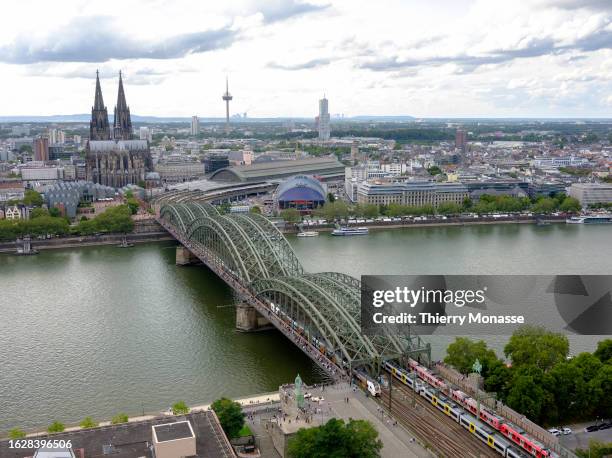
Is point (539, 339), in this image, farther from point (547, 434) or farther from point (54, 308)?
point (54, 308)

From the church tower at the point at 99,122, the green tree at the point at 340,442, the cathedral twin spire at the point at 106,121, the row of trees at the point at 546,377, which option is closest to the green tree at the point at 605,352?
the row of trees at the point at 546,377

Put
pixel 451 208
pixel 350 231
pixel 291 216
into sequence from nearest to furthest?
pixel 350 231
pixel 291 216
pixel 451 208

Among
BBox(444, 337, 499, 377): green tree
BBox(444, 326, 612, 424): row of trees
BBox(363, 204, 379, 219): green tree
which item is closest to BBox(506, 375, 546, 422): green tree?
BBox(444, 326, 612, 424): row of trees

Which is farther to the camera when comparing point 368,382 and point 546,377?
point 368,382

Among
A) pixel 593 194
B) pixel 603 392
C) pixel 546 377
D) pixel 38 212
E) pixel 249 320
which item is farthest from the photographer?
pixel 593 194

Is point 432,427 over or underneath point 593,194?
underneath

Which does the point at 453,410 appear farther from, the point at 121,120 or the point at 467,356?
the point at 121,120

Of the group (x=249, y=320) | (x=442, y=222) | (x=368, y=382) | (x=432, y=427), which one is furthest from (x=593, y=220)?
(x=432, y=427)

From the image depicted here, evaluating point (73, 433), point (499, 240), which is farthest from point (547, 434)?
point (499, 240)
